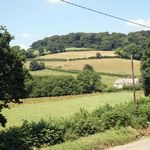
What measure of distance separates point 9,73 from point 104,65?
364 ft

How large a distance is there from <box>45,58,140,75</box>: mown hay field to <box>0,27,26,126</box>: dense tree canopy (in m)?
104

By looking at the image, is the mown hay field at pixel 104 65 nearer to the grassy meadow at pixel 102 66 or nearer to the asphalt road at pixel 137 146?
the grassy meadow at pixel 102 66

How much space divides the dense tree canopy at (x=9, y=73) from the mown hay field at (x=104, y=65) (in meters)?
104

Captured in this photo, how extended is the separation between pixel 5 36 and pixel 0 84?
295cm

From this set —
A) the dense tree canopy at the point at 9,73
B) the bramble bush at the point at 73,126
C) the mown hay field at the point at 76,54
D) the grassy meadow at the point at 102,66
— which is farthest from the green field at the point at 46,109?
the mown hay field at the point at 76,54

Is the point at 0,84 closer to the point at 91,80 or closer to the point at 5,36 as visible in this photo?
the point at 5,36

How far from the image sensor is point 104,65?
135m

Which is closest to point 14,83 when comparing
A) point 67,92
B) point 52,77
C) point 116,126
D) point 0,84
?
point 0,84

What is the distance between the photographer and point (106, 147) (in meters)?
25.6

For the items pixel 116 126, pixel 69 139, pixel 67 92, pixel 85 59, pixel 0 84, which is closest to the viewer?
pixel 0 84

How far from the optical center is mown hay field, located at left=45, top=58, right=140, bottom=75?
133 meters

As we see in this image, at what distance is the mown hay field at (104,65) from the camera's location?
436 feet

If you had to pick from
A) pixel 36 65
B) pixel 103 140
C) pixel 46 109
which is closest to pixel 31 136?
pixel 103 140

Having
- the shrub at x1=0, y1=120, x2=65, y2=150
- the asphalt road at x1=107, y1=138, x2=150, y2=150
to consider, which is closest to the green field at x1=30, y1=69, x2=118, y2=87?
the asphalt road at x1=107, y1=138, x2=150, y2=150
